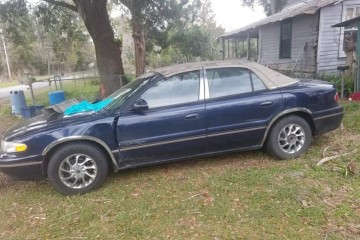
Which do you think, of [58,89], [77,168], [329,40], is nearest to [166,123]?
[77,168]

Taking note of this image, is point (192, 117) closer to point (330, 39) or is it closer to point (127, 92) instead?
point (127, 92)

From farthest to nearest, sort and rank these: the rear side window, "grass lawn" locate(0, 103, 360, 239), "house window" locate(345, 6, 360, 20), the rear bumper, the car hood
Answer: "house window" locate(345, 6, 360, 20) < the rear bumper < the rear side window < the car hood < "grass lawn" locate(0, 103, 360, 239)

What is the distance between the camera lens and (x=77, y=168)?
4.04m

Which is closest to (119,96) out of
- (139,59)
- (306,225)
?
(306,225)

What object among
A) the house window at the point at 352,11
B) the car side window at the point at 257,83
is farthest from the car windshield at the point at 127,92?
the house window at the point at 352,11

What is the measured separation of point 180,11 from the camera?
8812 mm

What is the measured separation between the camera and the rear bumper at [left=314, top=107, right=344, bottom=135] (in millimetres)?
4762

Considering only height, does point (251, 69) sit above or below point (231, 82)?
above

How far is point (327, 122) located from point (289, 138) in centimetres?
68

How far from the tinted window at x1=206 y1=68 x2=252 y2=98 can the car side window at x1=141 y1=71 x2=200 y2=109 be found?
0.22 m

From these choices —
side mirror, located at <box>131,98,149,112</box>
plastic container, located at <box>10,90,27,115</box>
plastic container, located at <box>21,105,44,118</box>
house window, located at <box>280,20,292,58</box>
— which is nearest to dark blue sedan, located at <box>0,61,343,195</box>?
side mirror, located at <box>131,98,149,112</box>

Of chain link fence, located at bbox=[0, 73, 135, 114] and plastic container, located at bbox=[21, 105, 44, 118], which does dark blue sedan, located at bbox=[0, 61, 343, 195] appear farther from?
plastic container, located at bbox=[21, 105, 44, 118]

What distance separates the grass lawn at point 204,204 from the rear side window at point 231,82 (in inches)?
43.0

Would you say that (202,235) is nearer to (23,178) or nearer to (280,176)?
(280,176)
